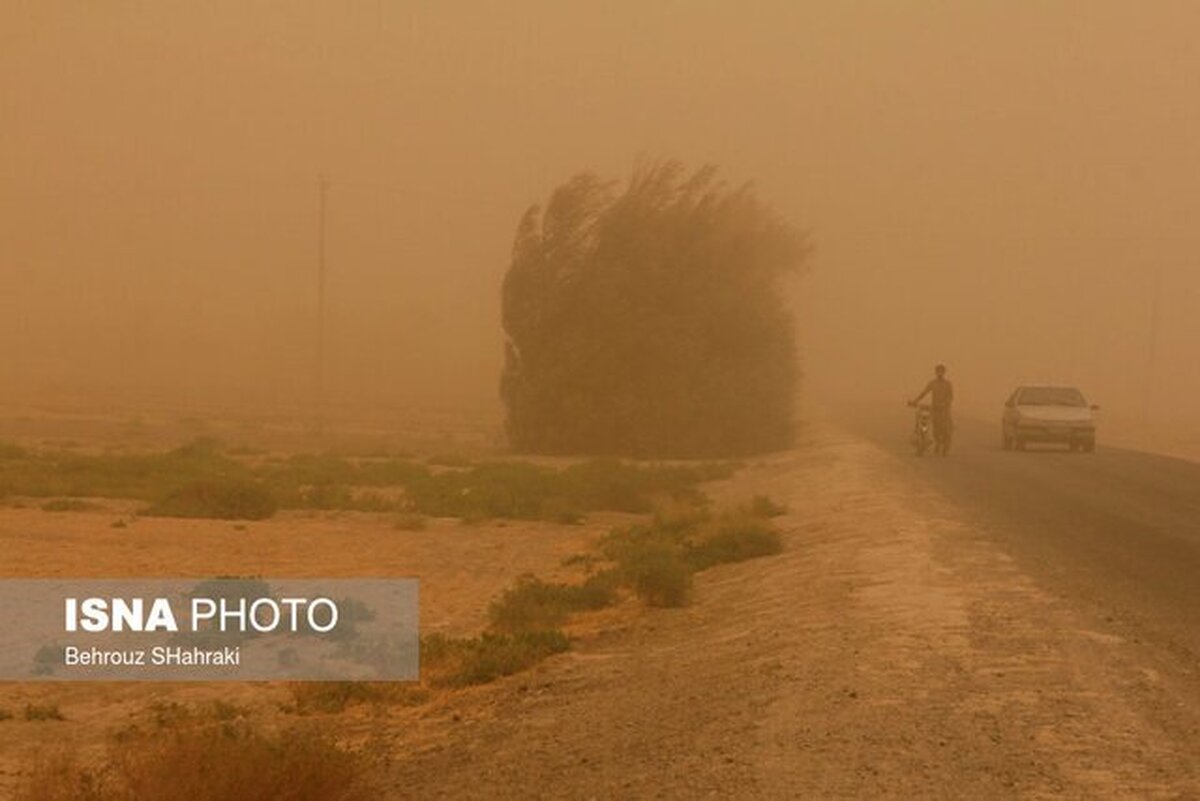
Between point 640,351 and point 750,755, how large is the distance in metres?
39.2

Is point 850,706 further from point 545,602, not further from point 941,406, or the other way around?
point 941,406

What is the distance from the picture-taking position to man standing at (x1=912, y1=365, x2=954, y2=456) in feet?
128

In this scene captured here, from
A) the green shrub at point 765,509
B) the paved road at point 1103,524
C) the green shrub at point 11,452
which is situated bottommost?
the green shrub at point 11,452

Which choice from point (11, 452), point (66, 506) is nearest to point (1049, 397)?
point (11, 452)

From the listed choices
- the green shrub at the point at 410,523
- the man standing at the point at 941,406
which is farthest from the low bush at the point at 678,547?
the man standing at the point at 941,406

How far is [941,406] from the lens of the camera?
39.9 meters

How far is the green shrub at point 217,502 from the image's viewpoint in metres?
28.0

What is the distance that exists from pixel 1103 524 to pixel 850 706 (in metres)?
14.0

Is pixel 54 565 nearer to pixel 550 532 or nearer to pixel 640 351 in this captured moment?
pixel 550 532

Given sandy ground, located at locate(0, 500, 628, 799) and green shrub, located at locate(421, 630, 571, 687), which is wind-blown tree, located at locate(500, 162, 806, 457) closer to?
sandy ground, located at locate(0, 500, 628, 799)

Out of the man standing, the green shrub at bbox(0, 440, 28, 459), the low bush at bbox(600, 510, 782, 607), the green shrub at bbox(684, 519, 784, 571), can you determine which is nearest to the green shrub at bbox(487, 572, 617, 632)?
the low bush at bbox(600, 510, 782, 607)

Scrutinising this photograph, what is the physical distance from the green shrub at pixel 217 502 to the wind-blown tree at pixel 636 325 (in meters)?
20.0

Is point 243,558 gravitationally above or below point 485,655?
below

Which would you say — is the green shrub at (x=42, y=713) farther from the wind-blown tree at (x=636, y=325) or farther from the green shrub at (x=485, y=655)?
the wind-blown tree at (x=636, y=325)
